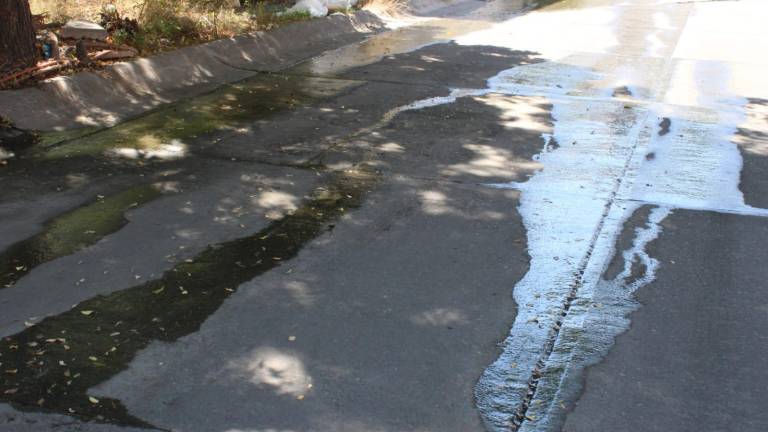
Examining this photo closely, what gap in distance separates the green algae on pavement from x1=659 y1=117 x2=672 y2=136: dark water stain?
4.35m

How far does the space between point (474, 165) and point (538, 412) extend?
4313 mm

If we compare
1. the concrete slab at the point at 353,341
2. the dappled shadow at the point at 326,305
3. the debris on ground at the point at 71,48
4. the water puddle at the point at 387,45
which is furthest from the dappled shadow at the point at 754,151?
the debris on ground at the point at 71,48

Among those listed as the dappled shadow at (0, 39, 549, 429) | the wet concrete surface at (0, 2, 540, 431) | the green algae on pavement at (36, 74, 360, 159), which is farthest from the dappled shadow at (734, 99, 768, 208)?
the green algae on pavement at (36, 74, 360, 159)

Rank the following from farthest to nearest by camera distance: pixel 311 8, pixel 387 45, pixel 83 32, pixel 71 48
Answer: pixel 311 8 < pixel 387 45 < pixel 83 32 < pixel 71 48

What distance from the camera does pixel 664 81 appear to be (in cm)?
1240

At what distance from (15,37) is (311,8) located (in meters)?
8.27

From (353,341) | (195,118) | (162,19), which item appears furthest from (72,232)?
(162,19)

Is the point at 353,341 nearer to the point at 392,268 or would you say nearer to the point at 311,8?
the point at 392,268

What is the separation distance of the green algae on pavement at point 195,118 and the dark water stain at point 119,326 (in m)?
2.67

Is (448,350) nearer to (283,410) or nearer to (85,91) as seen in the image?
(283,410)

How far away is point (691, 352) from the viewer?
4.53m

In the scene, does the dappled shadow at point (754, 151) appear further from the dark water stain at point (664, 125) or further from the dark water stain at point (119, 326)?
the dark water stain at point (119, 326)

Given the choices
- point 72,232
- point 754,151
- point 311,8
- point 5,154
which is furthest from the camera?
point 311,8

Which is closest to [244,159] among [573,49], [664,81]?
[664,81]
